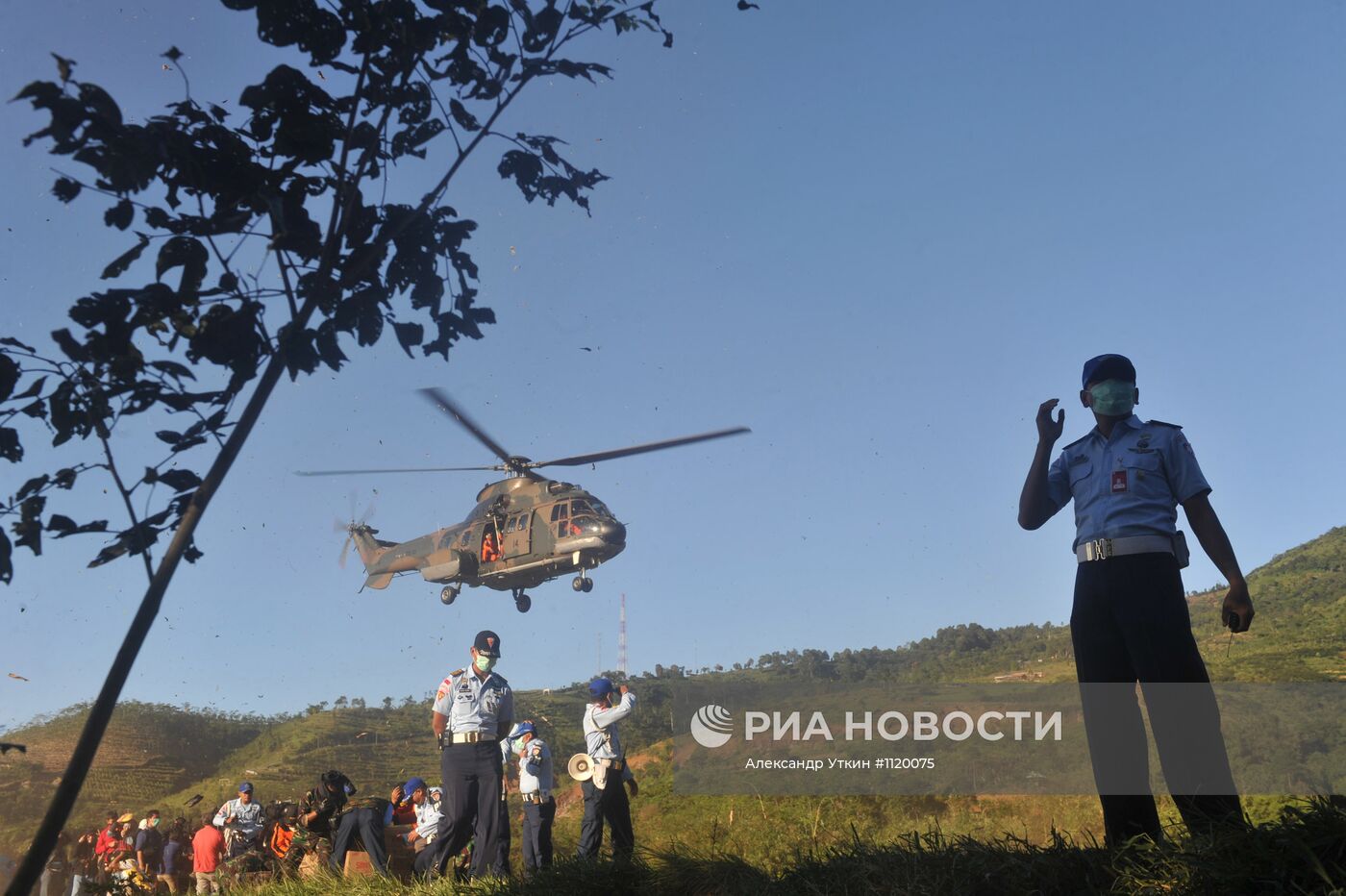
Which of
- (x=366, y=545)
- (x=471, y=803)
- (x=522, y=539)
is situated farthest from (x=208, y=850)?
(x=366, y=545)

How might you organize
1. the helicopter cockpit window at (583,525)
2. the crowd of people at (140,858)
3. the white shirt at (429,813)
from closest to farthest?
1. the white shirt at (429,813)
2. the crowd of people at (140,858)
3. the helicopter cockpit window at (583,525)

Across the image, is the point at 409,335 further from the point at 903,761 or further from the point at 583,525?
the point at 583,525

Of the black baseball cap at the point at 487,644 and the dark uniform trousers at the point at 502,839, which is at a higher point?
the black baseball cap at the point at 487,644

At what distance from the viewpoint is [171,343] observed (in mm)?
3045

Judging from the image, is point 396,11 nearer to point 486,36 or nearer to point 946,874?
point 486,36

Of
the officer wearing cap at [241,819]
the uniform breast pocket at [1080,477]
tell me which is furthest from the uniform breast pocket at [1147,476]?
the officer wearing cap at [241,819]

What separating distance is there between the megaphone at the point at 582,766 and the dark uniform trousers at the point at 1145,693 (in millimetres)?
6002

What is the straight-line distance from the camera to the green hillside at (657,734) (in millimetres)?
17469

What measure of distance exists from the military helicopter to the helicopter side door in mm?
23

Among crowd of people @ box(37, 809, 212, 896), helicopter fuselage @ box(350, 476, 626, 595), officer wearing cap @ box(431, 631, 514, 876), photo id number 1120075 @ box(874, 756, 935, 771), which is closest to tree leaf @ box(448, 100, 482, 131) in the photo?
officer wearing cap @ box(431, 631, 514, 876)

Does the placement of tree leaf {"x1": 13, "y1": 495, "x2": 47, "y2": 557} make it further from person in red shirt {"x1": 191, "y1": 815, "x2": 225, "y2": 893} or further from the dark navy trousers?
person in red shirt {"x1": 191, "y1": 815, "x2": 225, "y2": 893}

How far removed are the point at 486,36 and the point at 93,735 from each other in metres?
2.40

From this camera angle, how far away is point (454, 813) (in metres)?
8.05
